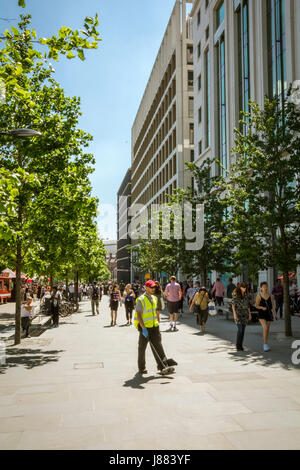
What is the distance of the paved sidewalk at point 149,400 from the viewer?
16.0ft

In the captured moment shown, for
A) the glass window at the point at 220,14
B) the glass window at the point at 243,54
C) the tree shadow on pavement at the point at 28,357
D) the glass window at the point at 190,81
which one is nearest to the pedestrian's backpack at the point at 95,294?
the tree shadow on pavement at the point at 28,357

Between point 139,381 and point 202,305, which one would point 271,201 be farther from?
point 139,381

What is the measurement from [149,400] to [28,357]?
512cm

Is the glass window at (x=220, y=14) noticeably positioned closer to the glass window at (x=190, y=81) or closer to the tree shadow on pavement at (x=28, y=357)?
the glass window at (x=190, y=81)

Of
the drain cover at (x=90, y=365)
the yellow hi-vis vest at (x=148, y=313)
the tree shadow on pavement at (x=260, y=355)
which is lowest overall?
the drain cover at (x=90, y=365)

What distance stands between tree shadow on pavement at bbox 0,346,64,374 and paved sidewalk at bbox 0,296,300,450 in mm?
23

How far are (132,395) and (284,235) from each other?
8706 mm

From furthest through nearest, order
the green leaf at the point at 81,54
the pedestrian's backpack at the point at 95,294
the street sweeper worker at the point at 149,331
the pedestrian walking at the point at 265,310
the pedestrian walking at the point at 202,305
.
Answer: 1. the pedestrian's backpack at the point at 95,294
2. the pedestrian walking at the point at 202,305
3. the pedestrian walking at the point at 265,310
4. the street sweeper worker at the point at 149,331
5. the green leaf at the point at 81,54

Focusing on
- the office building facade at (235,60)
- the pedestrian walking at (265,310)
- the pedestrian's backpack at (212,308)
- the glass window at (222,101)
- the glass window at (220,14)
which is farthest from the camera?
the glass window at (220,14)

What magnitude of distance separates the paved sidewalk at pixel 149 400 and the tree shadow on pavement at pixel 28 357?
0.02 metres

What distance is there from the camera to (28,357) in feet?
35.3

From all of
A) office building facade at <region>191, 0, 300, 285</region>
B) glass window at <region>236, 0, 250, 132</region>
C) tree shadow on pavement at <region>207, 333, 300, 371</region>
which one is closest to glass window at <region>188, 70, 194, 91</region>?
office building facade at <region>191, 0, 300, 285</region>

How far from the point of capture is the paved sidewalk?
4.89 meters

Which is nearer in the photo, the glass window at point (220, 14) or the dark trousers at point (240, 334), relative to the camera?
the dark trousers at point (240, 334)
